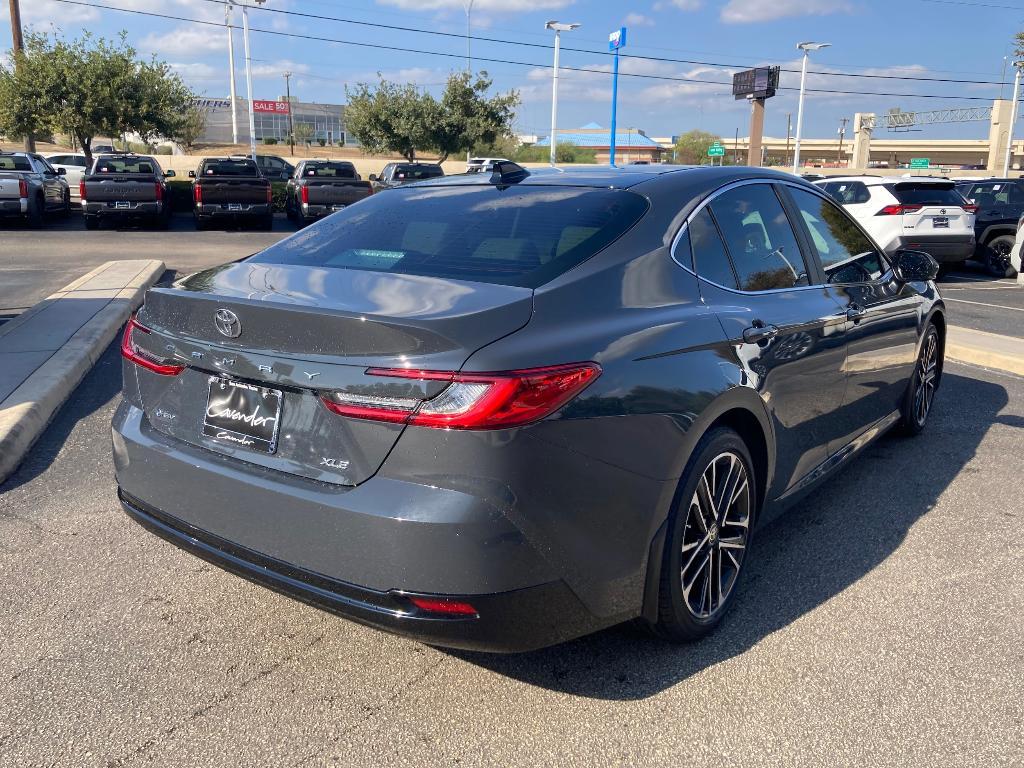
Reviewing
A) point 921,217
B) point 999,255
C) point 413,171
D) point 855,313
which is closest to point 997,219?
point 999,255

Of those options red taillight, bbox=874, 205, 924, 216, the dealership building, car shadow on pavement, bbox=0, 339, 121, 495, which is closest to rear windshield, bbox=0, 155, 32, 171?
car shadow on pavement, bbox=0, 339, 121, 495

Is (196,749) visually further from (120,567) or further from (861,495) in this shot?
(861,495)

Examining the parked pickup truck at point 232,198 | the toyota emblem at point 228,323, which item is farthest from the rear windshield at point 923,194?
the parked pickup truck at point 232,198

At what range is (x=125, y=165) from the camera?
890 inches

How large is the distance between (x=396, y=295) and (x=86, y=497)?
270 centimetres

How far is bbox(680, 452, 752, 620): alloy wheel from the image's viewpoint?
9.98 ft

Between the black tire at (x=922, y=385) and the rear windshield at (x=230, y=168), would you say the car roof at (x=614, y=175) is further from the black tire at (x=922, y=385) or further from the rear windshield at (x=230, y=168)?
the rear windshield at (x=230, y=168)

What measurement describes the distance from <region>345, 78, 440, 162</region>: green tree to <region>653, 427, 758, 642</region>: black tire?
140ft

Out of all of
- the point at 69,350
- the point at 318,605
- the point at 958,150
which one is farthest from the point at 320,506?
the point at 958,150

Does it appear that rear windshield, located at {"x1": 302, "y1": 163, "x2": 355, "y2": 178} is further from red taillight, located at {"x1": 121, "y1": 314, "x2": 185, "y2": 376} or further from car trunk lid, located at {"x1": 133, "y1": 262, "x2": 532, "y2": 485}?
car trunk lid, located at {"x1": 133, "y1": 262, "x2": 532, "y2": 485}

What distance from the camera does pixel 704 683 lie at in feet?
9.60

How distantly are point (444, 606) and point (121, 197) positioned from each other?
21238 millimetres

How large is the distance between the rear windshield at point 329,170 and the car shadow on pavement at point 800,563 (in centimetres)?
1988

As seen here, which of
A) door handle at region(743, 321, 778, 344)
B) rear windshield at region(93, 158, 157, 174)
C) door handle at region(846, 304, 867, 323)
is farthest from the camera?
rear windshield at region(93, 158, 157, 174)
